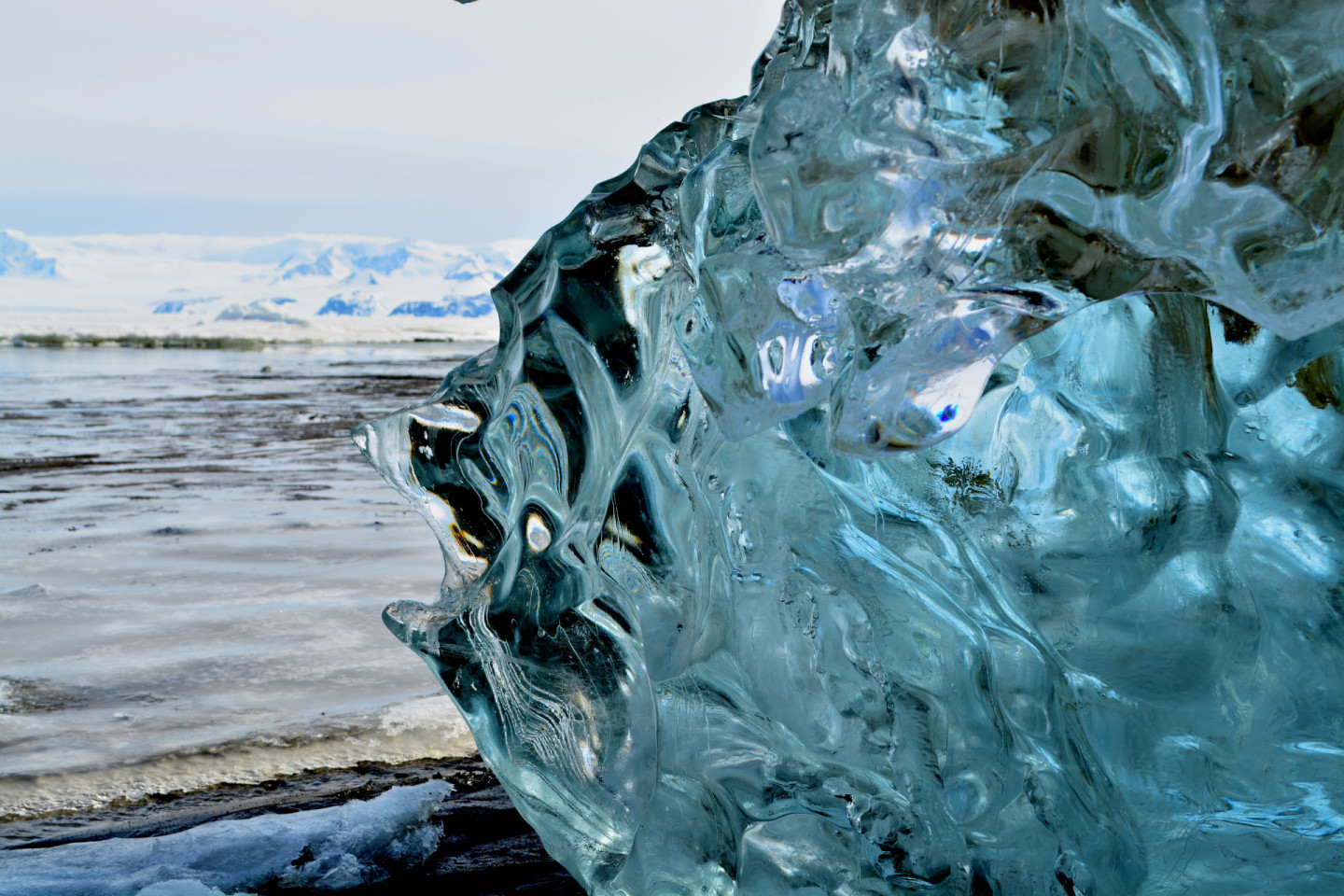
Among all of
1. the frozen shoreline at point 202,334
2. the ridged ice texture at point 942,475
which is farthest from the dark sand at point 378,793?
the frozen shoreline at point 202,334

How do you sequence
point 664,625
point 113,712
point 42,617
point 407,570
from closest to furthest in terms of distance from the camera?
point 664,625
point 113,712
point 42,617
point 407,570

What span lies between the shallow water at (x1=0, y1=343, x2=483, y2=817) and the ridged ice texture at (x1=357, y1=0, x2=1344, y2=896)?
0.90 metres

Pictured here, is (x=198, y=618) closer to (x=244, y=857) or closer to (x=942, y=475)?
(x=244, y=857)

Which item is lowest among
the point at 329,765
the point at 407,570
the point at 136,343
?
the point at 136,343

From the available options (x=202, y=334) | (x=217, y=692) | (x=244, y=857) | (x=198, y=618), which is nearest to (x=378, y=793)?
(x=244, y=857)

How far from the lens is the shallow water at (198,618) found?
210 centimetres

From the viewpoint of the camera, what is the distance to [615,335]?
1333 millimetres

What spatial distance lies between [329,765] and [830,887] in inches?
45.8

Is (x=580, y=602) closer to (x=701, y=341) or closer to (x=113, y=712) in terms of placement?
Answer: (x=701, y=341)

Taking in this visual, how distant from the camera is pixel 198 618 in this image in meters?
3.02

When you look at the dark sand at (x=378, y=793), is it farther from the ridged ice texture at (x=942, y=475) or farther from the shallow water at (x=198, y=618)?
the ridged ice texture at (x=942, y=475)

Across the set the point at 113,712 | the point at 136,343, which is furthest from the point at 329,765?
the point at 136,343

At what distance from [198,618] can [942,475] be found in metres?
2.42

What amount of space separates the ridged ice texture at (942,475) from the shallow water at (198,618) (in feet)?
2.96
